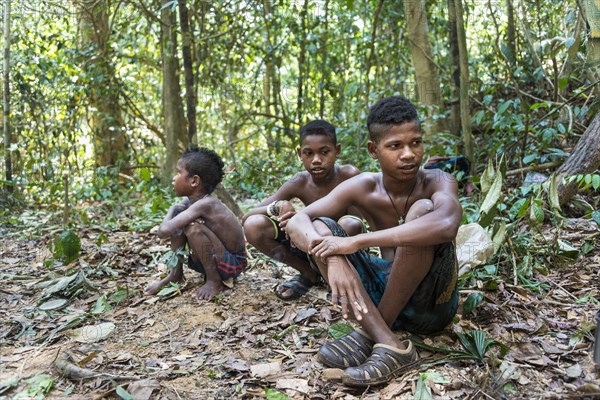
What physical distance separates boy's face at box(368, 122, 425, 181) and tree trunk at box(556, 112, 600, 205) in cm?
214

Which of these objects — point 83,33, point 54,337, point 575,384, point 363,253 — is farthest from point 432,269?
point 83,33

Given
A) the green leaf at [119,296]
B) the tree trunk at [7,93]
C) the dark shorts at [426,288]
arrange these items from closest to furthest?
the dark shorts at [426,288]
the green leaf at [119,296]
the tree trunk at [7,93]

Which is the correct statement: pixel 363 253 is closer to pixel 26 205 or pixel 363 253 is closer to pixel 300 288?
pixel 300 288

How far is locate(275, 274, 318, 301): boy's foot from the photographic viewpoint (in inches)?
139

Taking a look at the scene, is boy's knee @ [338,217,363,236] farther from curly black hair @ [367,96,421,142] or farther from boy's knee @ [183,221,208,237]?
boy's knee @ [183,221,208,237]

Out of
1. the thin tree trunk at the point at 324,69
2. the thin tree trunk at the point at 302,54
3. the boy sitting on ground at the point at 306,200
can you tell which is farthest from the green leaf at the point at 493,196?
the thin tree trunk at the point at 302,54

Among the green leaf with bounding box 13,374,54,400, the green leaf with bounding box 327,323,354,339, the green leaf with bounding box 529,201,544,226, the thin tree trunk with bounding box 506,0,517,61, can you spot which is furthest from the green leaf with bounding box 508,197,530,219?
the thin tree trunk with bounding box 506,0,517,61

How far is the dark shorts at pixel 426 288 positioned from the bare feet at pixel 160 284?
155 cm

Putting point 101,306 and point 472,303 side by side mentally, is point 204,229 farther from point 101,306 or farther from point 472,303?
point 472,303

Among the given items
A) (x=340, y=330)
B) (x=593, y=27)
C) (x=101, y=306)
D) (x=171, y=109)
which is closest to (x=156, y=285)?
(x=101, y=306)

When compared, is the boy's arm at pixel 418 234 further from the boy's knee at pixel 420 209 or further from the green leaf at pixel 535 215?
the green leaf at pixel 535 215

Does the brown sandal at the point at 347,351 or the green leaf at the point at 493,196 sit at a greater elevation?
the green leaf at the point at 493,196

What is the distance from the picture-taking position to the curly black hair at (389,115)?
8.59ft

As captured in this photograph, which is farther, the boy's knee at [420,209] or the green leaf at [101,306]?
the green leaf at [101,306]
